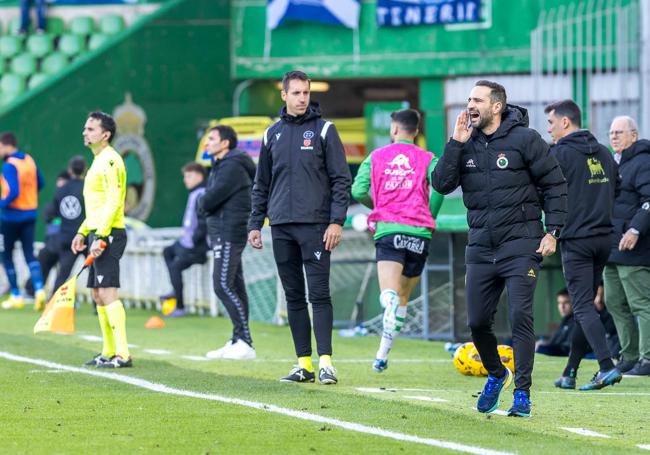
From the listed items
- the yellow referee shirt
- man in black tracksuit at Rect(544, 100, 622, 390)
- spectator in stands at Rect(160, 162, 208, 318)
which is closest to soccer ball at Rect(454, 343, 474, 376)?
man in black tracksuit at Rect(544, 100, 622, 390)

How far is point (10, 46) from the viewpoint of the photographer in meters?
28.5

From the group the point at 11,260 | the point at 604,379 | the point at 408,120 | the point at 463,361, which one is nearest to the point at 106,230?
the point at 408,120

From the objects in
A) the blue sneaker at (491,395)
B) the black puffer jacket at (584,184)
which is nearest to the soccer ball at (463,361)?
the black puffer jacket at (584,184)

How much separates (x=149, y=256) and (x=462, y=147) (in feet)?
39.5

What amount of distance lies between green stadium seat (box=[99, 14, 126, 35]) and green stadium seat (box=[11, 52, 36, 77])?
143 centimetres

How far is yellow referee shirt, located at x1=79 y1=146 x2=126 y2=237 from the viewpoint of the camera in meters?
11.5

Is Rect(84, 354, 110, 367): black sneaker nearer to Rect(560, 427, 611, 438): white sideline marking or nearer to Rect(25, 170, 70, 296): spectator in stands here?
Rect(560, 427, 611, 438): white sideline marking

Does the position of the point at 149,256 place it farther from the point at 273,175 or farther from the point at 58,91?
the point at 273,175

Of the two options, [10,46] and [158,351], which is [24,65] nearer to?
[10,46]

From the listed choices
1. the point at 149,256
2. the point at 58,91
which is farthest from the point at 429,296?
the point at 58,91

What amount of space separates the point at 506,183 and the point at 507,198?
0.28ft

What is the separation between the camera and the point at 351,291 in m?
18.1

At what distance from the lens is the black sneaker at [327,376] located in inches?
412

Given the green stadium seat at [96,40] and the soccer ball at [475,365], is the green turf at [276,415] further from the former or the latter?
the green stadium seat at [96,40]
